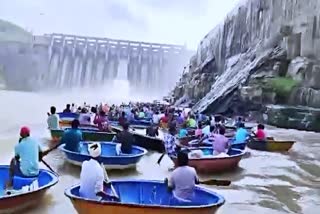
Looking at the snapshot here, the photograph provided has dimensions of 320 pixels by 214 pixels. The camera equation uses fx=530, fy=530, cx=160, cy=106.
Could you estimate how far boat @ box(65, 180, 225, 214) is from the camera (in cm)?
860

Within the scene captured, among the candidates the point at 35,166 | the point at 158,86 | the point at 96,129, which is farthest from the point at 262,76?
the point at 158,86

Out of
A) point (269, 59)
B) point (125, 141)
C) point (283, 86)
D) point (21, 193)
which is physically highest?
point (269, 59)

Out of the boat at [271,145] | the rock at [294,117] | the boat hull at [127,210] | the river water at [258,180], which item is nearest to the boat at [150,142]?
the river water at [258,180]

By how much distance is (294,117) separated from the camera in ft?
116

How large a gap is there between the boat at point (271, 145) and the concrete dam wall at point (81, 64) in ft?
294

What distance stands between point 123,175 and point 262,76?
2784 centimetres

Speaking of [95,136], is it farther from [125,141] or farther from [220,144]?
[220,144]

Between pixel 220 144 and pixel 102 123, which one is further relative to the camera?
pixel 102 123

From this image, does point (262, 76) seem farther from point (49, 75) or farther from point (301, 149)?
point (49, 75)

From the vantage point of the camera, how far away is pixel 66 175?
1593cm

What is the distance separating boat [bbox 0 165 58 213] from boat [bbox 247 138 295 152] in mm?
12736

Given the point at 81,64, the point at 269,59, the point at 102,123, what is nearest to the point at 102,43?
the point at 81,64

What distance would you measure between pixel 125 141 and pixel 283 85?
79.0 ft

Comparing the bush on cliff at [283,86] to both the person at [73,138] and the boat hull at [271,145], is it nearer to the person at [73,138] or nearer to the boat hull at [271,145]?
the boat hull at [271,145]
